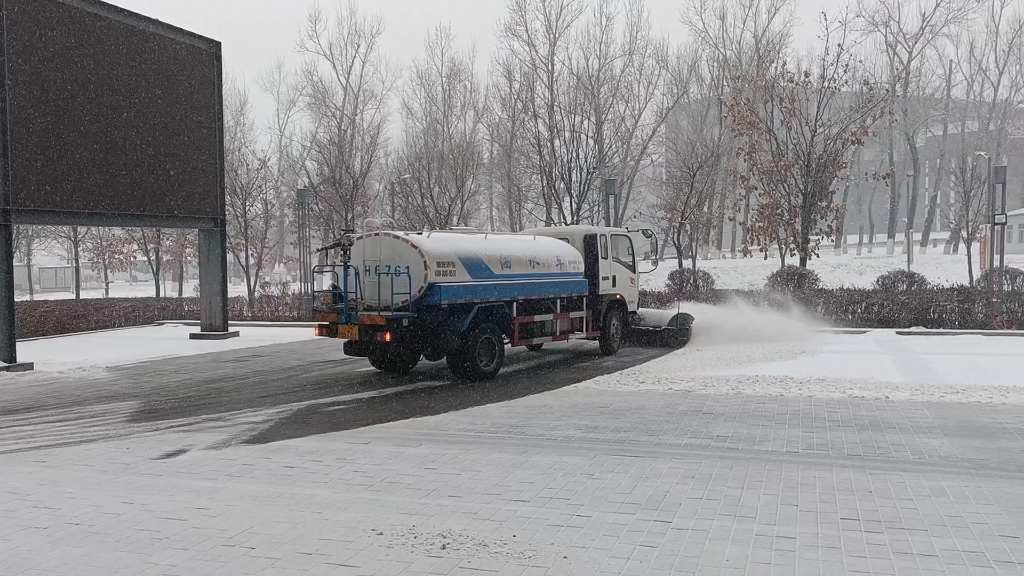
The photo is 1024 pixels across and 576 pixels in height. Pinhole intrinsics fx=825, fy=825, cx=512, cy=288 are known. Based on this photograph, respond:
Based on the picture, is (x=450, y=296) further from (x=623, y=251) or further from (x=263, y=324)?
(x=263, y=324)

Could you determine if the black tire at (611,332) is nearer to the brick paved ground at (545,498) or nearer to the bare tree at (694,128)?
the brick paved ground at (545,498)

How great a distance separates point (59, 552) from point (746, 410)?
7.49 metres

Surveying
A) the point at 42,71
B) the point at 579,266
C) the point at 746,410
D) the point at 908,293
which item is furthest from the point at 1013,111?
the point at 42,71

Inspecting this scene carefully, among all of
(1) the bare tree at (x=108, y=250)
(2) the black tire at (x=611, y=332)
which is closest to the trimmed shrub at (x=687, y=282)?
(2) the black tire at (x=611, y=332)

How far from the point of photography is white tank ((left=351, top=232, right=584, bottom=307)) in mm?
Result: 12625

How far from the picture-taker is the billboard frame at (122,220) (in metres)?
14.2

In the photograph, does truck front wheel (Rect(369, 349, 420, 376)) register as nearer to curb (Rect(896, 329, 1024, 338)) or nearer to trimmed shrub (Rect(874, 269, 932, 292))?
curb (Rect(896, 329, 1024, 338))

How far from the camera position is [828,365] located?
1391 centimetres

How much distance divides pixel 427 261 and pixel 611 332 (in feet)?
17.0

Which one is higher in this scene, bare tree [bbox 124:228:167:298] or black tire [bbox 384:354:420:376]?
Result: bare tree [bbox 124:228:167:298]

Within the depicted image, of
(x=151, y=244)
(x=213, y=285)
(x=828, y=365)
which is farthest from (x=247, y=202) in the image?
(x=828, y=365)

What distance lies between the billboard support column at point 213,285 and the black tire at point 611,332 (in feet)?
30.2

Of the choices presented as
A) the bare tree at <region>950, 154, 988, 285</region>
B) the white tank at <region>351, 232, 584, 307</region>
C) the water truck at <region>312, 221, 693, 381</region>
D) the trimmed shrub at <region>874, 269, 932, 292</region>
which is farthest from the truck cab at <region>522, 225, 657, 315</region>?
the bare tree at <region>950, 154, 988, 285</region>

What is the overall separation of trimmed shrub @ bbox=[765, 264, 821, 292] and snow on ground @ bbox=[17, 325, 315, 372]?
12418mm
